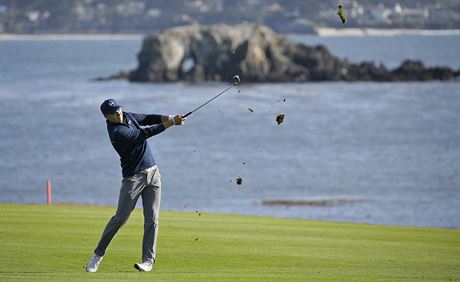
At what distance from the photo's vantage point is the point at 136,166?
47.9ft

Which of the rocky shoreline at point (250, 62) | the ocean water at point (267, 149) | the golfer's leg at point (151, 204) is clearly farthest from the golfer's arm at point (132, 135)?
the rocky shoreline at point (250, 62)

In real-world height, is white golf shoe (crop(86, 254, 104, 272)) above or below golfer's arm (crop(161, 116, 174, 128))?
below

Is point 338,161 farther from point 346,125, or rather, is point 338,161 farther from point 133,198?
point 133,198

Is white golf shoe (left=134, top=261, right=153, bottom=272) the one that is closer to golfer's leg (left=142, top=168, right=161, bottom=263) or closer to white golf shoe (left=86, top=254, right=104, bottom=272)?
golfer's leg (left=142, top=168, right=161, bottom=263)

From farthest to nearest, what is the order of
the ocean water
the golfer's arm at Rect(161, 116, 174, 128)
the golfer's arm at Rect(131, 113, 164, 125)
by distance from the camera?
1. the ocean water
2. the golfer's arm at Rect(131, 113, 164, 125)
3. the golfer's arm at Rect(161, 116, 174, 128)

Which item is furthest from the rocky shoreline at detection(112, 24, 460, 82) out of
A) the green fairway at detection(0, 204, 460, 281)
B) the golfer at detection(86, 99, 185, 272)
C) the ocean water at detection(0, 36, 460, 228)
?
the golfer at detection(86, 99, 185, 272)

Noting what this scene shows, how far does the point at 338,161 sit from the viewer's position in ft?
210

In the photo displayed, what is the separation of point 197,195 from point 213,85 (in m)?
82.4

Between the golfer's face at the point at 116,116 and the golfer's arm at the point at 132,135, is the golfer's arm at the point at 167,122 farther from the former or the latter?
the golfer's face at the point at 116,116

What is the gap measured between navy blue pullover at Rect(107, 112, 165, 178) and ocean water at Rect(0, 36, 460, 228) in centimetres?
238

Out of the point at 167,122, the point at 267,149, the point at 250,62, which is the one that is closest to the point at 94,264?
the point at 167,122

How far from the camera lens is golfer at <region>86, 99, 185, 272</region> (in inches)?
568

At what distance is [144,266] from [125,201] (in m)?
0.85

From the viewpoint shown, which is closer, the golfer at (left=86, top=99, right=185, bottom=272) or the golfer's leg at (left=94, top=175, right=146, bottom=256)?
the golfer at (left=86, top=99, right=185, bottom=272)
